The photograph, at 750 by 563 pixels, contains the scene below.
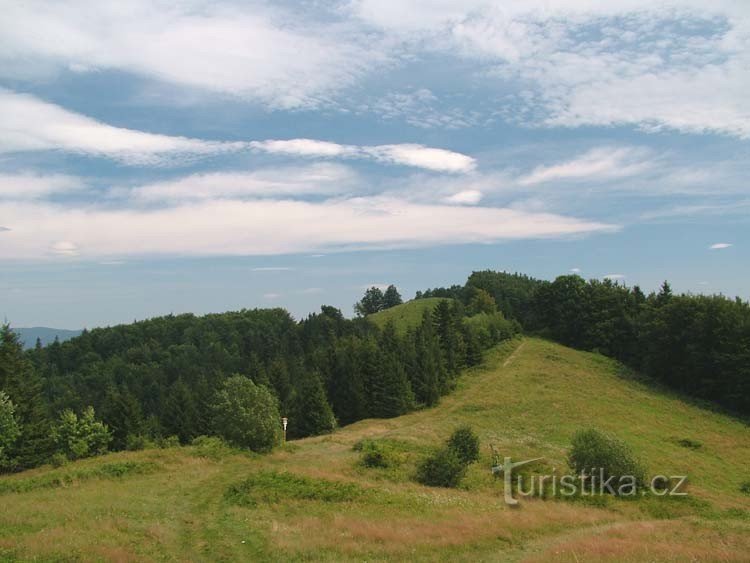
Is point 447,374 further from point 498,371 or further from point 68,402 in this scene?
point 68,402

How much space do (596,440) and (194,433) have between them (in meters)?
59.2

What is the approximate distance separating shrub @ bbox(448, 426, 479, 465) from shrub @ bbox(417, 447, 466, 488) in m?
3.27

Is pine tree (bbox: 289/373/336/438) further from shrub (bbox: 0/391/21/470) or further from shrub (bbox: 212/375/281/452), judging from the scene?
shrub (bbox: 0/391/21/470)

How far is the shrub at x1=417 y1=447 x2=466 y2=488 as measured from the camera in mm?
32719

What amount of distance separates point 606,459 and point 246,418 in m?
25.5

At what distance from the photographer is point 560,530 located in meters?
23.3

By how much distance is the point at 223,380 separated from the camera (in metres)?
64.2

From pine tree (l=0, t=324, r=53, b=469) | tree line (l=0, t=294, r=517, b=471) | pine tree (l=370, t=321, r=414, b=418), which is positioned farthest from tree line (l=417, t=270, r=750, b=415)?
pine tree (l=0, t=324, r=53, b=469)

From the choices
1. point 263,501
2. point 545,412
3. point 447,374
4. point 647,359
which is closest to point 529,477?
point 263,501

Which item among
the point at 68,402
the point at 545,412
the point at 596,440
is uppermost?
the point at 596,440

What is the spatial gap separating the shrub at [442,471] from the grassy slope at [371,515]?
105 centimetres

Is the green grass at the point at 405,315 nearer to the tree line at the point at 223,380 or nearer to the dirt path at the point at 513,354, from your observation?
the tree line at the point at 223,380

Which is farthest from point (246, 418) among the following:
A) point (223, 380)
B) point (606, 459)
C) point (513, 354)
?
point (513, 354)

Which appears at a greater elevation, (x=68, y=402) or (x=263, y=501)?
(x=263, y=501)
